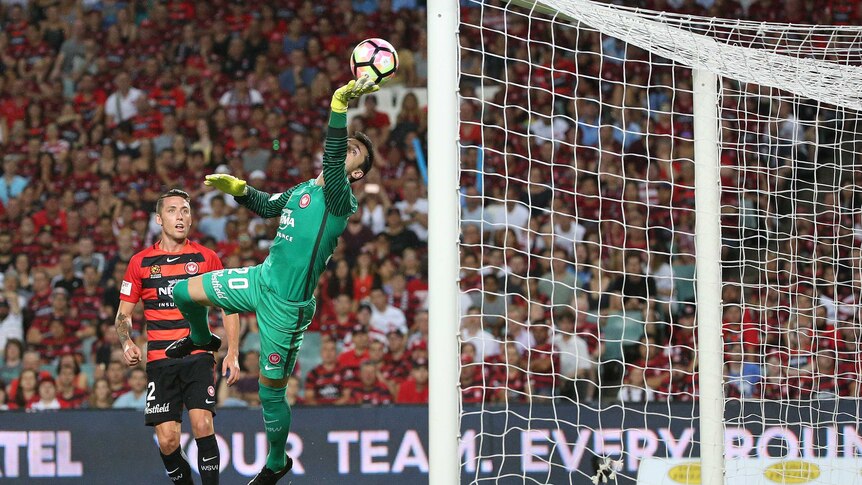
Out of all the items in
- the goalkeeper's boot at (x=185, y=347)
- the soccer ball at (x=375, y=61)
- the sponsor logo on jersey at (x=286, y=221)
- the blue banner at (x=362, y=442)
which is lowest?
the blue banner at (x=362, y=442)

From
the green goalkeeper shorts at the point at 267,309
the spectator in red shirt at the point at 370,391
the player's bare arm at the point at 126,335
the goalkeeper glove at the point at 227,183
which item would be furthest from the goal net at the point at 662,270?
the player's bare arm at the point at 126,335

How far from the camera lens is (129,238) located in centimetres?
1061

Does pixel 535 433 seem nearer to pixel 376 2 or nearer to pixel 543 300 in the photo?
pixel 543 300

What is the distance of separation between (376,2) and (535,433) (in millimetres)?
6630

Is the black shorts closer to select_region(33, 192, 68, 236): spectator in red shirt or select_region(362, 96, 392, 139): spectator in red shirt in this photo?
select_region(33, 192, 68, 236): spectator in red shirt

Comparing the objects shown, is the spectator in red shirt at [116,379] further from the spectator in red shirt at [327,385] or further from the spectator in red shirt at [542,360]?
the spectator in red shirt at [542,360]

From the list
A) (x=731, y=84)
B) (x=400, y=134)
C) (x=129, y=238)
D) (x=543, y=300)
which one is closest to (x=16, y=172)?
(x=129, y=238)

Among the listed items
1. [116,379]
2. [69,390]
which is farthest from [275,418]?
[69,390]

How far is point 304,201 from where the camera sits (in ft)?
18.2

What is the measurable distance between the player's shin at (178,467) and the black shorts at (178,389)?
0.21 metres

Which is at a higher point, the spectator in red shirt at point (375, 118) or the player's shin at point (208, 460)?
the spectator in red shirt at point (375, 118)

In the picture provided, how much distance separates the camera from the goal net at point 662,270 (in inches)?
242

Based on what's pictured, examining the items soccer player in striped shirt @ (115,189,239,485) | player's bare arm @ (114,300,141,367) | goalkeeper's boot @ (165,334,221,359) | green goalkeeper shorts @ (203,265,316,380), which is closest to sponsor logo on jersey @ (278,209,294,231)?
green goalkeeper shorts @ (203,265,316,380)

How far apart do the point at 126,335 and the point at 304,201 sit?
5.32 ft
